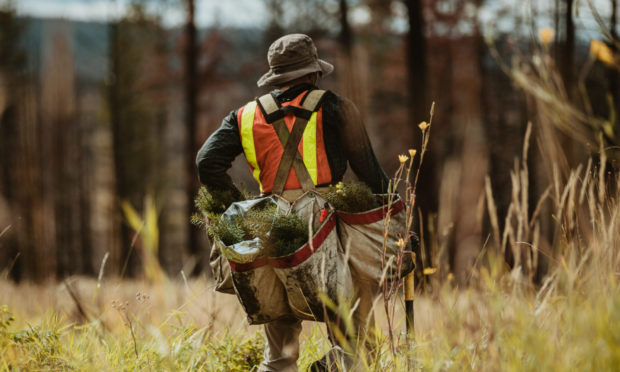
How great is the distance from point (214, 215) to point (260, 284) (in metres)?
0.43

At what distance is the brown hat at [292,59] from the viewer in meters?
2.66

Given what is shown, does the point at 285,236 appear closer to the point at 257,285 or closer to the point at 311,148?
the point at 257,285

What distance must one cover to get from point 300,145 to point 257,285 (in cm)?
75

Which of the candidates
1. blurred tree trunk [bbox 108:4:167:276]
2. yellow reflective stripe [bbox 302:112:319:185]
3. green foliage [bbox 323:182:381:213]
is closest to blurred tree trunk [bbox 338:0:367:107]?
yellow reflective stripe [bbox 302:112:319:185]

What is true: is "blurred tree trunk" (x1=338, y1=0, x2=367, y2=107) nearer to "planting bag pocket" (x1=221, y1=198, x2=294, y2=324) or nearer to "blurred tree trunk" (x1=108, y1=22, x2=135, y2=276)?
"planting bag pocket" (x1=221, y1=198, x2=294, y2=324)

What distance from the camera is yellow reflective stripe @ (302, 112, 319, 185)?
2.55m

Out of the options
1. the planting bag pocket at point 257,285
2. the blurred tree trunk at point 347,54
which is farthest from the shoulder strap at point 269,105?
the blurred tree trunk at point 347,54

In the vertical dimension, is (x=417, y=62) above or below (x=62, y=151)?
above

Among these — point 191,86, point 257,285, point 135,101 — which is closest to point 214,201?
point 257,285

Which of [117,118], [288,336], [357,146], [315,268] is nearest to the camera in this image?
[315,268]

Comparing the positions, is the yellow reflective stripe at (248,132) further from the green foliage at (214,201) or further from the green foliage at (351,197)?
the green foliage at (351,197)

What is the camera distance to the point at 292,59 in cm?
268

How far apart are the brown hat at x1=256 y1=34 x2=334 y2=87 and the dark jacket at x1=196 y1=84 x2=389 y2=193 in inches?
3.0

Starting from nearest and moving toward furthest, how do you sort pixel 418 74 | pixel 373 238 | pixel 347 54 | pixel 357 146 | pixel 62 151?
pixel 373 238, pixel 357 146, pixel 418 74, pixel 347 54, pixel 62 151
